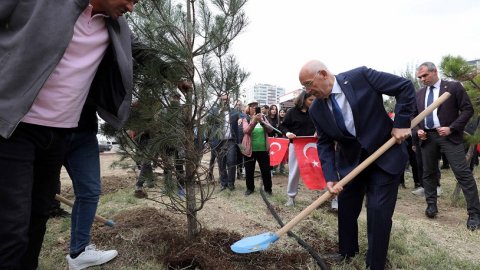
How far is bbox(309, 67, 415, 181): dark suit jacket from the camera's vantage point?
8.04ft

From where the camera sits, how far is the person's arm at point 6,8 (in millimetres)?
1331

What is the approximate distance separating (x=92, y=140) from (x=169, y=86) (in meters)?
0.62

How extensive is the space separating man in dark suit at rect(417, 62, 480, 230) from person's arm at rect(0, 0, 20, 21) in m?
4.24

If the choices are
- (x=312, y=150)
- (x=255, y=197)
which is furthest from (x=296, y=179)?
(x=255, y=197)

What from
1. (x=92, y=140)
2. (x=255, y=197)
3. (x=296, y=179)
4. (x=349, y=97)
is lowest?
(x=255, y=197)

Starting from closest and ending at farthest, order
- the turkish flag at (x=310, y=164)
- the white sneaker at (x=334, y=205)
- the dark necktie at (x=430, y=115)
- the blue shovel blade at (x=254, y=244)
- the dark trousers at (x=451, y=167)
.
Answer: the blue shovel blade at (x=254, y=244)
the dark trousers at (x=451, y=167)
the dark necktie at (x=430, y=115)
the white sneaker at (x=334, y=205)
the turkish flag at (x=310, y=164)

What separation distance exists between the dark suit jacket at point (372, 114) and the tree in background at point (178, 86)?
2.49ft

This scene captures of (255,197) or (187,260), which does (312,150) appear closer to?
(255,197)

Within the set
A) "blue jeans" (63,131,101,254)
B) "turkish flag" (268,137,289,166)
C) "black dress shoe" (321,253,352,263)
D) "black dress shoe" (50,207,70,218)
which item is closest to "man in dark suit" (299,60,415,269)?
"black dress shoe" (321,253,352,263)

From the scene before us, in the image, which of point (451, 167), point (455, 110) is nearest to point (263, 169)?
point (451, 167)

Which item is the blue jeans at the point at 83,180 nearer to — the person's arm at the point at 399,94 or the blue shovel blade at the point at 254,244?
the blue shovel blade at the point at 254,244

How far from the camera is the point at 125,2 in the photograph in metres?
1.71

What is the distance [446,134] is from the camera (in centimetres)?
403

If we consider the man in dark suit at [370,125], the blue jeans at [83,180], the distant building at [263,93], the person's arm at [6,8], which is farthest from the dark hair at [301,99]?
the person's arm at [6,8]
